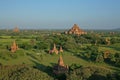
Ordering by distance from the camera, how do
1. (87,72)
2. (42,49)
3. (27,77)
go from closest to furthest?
(27,77), (87,72), (42,49)

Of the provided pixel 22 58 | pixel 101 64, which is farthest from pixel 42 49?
pixel 101 64

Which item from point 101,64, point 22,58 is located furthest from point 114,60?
point 22,58

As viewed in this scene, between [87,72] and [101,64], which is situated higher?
[87,72]

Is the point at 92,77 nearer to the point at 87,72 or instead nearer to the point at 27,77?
the point at 87,72

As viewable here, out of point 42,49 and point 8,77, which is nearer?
point 8,77

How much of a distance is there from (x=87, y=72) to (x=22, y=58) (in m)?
16.5

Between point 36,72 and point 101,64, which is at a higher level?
point 36,72

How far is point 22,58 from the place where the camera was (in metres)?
31.8

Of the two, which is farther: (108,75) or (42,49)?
(42,49)

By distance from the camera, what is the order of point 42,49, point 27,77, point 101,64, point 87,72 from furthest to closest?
point 42,49 < point 101,64 < point 87,72 < point 27,77

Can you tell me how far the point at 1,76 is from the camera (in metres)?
16.2

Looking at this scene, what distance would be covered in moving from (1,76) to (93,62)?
15.1 meters

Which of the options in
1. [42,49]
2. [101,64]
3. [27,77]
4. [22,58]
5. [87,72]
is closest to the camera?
[27,77]

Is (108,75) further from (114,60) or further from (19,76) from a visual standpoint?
(114,60)
